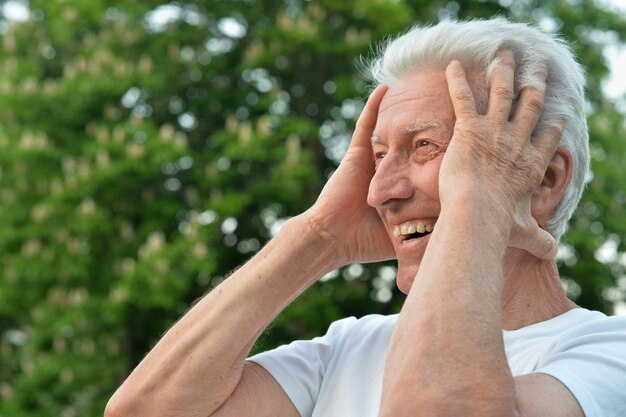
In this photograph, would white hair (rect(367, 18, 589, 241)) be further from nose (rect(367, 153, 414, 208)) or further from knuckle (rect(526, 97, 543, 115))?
nose (rect(367, 153, 414, 208))

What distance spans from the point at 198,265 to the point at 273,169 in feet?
4.35

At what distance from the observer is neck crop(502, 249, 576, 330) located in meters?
1.96

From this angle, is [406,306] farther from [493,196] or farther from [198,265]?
[198,265]

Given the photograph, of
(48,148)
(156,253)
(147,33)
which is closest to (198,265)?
(156,253)

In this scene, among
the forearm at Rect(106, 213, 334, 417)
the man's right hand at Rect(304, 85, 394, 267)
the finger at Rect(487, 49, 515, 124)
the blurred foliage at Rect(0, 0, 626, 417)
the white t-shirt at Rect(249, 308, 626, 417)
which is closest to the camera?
the white t-shirt at Rect(249, 308, 626, 417)

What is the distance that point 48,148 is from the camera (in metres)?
11.3

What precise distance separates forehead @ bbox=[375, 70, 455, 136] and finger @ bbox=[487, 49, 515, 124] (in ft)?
0.36

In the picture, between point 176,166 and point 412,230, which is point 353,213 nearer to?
point 412,230

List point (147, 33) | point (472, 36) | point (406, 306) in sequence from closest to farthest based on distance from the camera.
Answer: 1. point (406, 306)
2. point (472, 36)
3. point (147, 33)

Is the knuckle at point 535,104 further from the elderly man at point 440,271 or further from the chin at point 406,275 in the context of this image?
the chin at point 406,275

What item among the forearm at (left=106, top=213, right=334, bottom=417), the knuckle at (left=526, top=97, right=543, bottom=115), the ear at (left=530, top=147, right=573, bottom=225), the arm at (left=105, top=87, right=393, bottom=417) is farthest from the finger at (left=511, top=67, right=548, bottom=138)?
the forearm at (left=106, top=213, right=334, bottom=417)

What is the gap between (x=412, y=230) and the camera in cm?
198

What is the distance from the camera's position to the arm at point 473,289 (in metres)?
1.51

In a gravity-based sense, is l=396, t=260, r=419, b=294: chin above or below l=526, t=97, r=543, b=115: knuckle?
below
